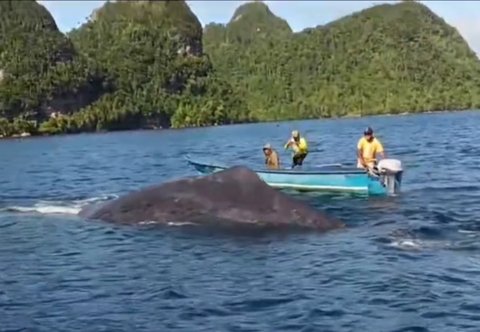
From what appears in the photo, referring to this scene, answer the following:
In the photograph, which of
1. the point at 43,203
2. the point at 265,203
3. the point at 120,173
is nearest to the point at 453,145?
the point at 120,173

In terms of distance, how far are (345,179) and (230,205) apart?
956cm

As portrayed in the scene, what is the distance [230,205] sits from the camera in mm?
19516

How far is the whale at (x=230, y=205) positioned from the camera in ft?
62.9

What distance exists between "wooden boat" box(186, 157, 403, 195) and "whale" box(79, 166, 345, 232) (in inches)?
311

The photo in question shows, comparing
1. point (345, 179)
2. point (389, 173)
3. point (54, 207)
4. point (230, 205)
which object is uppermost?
point (230, 205)

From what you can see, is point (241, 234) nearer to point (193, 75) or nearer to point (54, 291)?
point (54, 291)

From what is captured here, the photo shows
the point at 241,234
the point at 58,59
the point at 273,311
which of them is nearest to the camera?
the point at 273,311

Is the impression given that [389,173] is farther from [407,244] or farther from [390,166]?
[407,244]

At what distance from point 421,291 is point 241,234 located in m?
5.44

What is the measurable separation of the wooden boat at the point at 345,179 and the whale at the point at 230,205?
7904 mm

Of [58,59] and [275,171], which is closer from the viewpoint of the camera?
[275,171]

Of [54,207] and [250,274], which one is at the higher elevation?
[250,274]

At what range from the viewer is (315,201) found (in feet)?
89.0

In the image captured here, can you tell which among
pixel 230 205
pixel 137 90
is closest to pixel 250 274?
pixel 230 205
